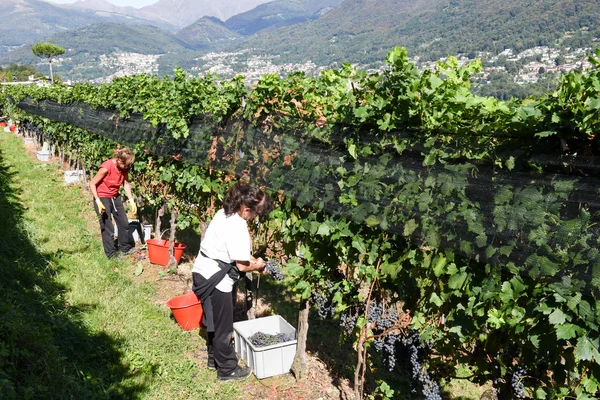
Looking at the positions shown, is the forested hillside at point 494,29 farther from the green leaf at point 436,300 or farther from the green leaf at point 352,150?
the green leaf at point 436,300

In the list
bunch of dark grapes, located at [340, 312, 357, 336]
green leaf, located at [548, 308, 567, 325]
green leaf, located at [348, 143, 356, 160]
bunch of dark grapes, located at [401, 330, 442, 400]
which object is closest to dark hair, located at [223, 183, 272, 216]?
green leaf, located at [348, 143, 356, 160]

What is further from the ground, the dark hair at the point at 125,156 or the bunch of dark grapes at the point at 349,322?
the dark hair at the point at 125,156

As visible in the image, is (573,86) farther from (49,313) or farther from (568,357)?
(49,313)

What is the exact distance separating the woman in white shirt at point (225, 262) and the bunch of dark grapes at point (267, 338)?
0.25 metres

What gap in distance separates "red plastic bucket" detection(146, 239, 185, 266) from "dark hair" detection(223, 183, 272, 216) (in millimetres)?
3491

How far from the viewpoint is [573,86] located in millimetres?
2117

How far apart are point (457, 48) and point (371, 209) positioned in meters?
135

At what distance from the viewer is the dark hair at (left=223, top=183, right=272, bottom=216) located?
3824 millimetres

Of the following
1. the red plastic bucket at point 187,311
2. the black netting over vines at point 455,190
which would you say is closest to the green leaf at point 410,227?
the black netting over vines at point 455,190

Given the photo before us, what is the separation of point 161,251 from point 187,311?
7.18ft

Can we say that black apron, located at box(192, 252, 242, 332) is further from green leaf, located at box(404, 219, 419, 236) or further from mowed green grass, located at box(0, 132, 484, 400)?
green leaf, located at box(404, 219, 419, 236)

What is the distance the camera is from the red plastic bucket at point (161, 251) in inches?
279

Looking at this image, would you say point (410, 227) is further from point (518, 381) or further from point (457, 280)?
point (518, 381)

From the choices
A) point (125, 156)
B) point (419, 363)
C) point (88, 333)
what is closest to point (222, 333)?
point (88, 333)
